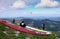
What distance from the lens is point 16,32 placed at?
18.1 m

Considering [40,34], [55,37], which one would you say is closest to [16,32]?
[40,34]

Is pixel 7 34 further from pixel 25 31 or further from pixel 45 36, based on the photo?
pixel 45 36

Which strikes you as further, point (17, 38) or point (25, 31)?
point (25, 31)

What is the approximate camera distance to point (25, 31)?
18438 mm

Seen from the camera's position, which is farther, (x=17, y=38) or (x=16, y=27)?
(x=16, y=27)

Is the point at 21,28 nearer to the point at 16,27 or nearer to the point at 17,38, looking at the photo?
the point at 16,27

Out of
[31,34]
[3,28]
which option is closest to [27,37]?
[31,34]

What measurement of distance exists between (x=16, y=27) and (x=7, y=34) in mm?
1638

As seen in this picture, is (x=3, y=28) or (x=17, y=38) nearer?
(x=17, y=38)

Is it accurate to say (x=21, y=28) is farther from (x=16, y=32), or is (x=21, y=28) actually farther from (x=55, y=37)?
(x=55, y=37)

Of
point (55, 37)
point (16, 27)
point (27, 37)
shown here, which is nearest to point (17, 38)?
point (27, 37)

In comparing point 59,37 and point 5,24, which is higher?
point 5,24

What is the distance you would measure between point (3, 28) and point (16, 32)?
3.36 feet

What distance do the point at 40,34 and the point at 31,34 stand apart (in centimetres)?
73
